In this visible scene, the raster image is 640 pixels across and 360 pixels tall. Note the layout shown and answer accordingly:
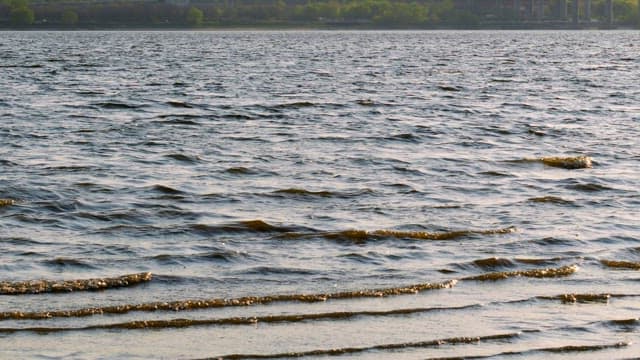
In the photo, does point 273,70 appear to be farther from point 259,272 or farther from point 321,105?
point 259,272

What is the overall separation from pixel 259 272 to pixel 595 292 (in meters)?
3.28

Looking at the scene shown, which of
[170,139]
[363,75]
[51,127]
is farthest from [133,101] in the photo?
[363,75]

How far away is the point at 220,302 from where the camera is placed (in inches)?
477

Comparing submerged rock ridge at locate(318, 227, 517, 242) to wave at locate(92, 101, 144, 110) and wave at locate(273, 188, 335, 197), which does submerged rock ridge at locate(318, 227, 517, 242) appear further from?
wave at locate(92, 101, 144, 110)

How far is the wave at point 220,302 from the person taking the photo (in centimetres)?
1151

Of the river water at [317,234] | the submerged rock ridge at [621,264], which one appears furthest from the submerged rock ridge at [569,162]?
the submerged rock ridge at [621,264]

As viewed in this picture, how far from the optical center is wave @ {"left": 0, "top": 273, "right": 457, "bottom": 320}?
1151 centimetres

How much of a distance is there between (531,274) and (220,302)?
3254 millimetres

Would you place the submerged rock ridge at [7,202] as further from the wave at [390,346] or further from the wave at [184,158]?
the wave at [390,346]

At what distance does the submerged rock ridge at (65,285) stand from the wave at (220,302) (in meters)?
0.87

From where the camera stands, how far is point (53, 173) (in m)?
21.4

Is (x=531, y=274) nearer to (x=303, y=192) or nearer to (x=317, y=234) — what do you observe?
(x=317, y=234)

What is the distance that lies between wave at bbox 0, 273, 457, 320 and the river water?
0.12ft

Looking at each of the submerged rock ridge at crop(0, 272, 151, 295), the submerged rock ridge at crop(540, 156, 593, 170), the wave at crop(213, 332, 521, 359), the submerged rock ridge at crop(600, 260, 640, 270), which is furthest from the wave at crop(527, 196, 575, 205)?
the wave at crop(213, 332, 521, 359)
